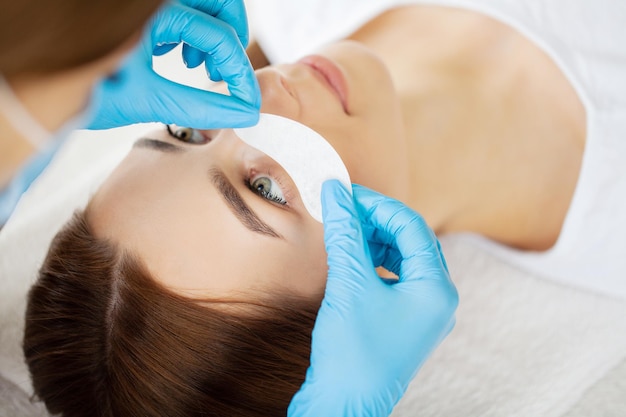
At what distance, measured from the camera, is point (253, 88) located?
1033 millimetres

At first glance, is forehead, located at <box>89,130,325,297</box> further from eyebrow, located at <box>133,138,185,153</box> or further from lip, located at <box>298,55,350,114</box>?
lip, located at <box>298,55,350,114</box>

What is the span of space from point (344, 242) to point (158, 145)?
15.8 inches

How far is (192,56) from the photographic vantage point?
1.18m

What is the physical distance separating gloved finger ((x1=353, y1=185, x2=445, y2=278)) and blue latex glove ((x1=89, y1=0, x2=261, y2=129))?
26 centimetres

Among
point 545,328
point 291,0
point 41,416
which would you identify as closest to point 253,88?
point 291,0

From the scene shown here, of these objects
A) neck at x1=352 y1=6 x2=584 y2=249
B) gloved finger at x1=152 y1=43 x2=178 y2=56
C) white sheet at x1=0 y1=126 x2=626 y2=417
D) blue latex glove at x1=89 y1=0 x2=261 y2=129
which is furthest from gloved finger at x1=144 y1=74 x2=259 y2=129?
white sheet at x1=0 y1=126 x2=626 y2=417

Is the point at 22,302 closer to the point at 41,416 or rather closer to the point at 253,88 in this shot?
the point at 41,416

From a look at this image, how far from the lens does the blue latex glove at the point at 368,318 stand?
96 centimetres

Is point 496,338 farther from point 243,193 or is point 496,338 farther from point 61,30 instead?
point 61,30

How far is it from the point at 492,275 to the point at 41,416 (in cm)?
120

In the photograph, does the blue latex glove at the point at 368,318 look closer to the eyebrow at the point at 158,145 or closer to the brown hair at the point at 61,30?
the eyebrow at the point at 158,145

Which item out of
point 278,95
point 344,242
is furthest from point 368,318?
point 278,95

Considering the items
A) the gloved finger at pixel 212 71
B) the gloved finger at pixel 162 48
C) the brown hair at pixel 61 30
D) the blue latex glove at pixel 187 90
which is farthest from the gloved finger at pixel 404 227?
the brown hair at pixel 61 30

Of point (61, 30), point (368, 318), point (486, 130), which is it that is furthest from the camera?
point (486, 130)
